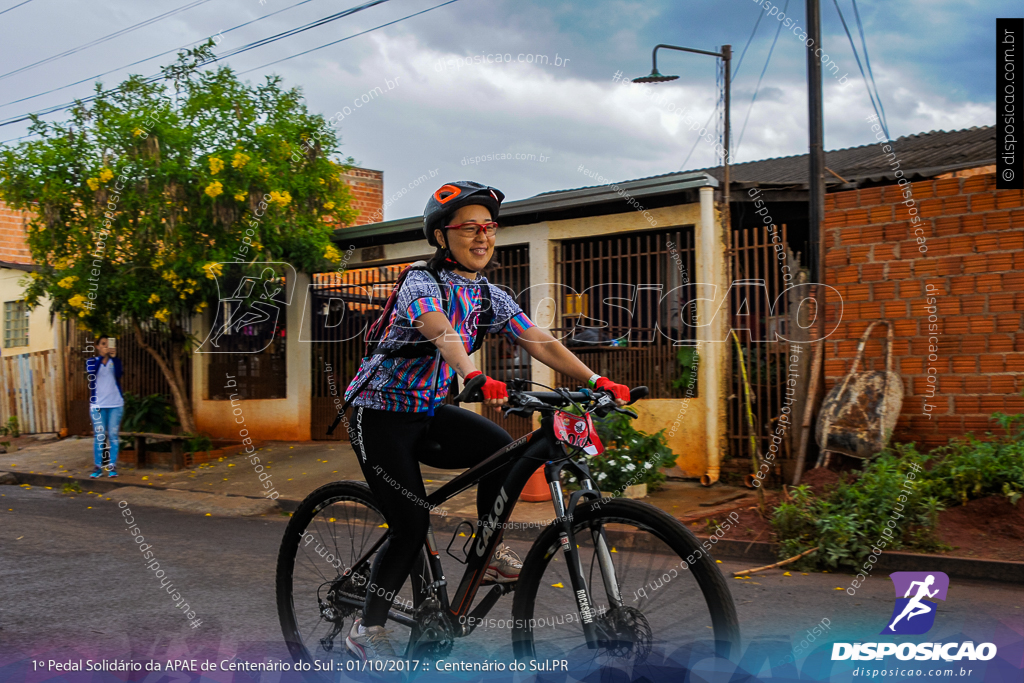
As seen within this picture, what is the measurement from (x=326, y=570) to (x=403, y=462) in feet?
2.48

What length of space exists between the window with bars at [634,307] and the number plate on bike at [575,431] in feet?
20.7

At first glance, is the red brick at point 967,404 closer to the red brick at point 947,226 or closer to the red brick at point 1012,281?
the red brick at point 1012,281

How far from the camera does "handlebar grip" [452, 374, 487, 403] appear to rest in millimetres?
2688

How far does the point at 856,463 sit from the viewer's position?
23.8 feet

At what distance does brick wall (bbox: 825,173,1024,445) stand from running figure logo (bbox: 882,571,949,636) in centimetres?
244

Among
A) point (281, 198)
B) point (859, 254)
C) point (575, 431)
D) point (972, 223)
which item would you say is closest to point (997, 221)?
point (972, 223)

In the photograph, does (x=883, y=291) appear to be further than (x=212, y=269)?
No

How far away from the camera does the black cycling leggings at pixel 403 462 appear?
327 centimetres

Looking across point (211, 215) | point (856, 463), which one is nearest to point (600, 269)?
point (856, 463)

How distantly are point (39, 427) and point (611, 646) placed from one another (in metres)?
16.0

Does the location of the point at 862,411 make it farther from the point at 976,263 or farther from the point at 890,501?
the point at 890,501

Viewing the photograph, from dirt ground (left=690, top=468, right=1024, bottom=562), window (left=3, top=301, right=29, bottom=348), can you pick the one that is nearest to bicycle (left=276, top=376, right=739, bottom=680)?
dirt ground (left=690, top=468, right=1024, bottom=562)

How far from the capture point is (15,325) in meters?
17.5

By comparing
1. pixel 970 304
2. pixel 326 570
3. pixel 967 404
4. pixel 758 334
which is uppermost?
pixel 970 304
